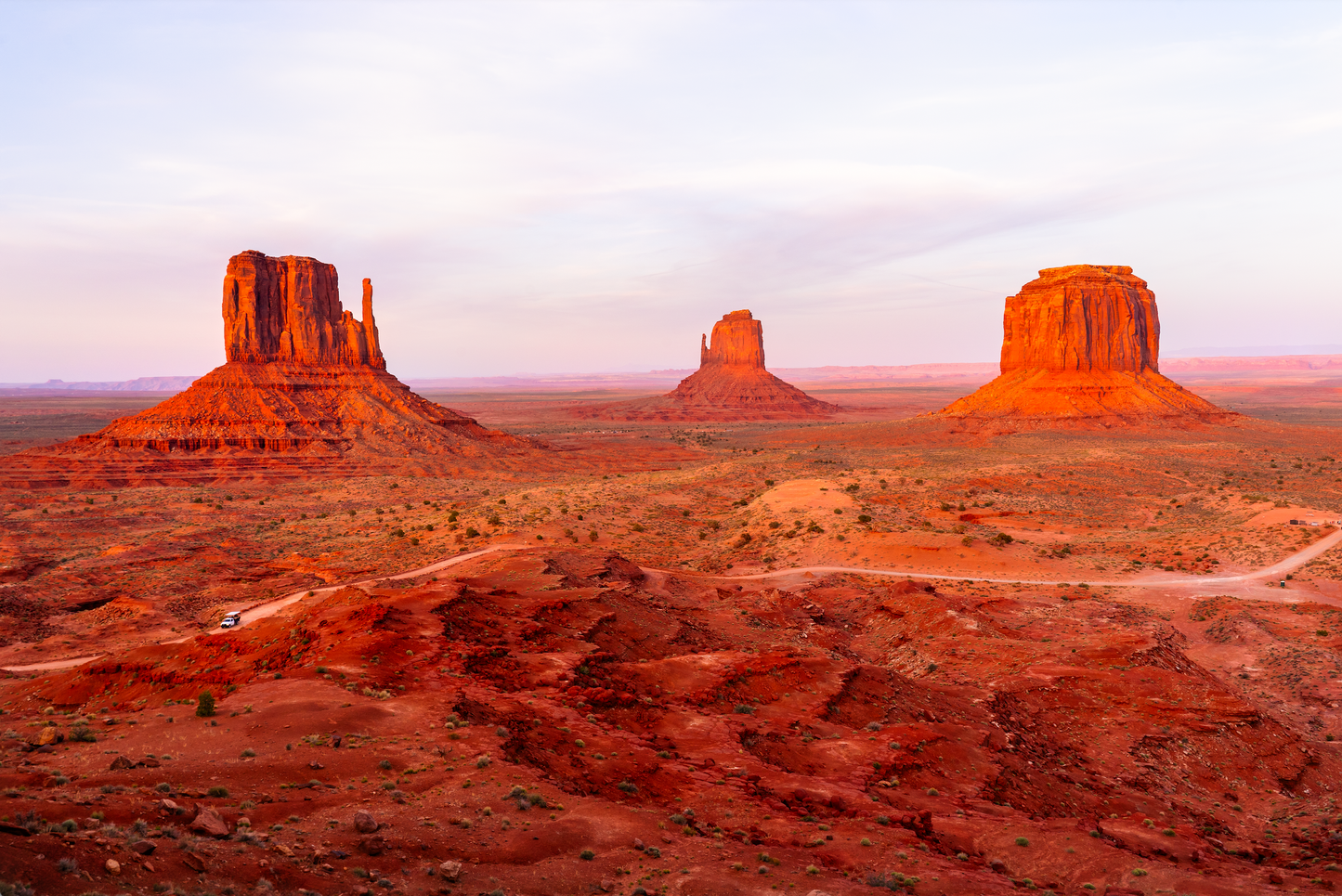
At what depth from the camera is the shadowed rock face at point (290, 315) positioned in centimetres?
9962

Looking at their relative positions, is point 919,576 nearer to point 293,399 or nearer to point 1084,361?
point 293,399

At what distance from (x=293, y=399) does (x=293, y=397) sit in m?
0.43

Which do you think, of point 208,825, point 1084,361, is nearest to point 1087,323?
point 1084,361

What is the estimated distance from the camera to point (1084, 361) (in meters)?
122

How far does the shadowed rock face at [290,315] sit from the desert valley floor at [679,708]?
53.6 meters

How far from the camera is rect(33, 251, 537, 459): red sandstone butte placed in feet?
299

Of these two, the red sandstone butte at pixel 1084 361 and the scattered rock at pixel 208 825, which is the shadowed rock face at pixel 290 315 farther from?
the scattered rock at pixel 208 825

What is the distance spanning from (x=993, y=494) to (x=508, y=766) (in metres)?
58.0

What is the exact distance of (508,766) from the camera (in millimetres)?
15844

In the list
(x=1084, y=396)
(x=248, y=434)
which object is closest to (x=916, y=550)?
(x=248, y=434)

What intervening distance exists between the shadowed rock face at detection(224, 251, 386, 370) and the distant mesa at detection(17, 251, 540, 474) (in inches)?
4.8

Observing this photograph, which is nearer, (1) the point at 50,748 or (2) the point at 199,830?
(2) the point at 199,830

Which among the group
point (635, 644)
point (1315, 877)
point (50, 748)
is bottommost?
point (1315, 877)

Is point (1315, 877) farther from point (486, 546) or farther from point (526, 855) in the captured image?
point (486, 546)
